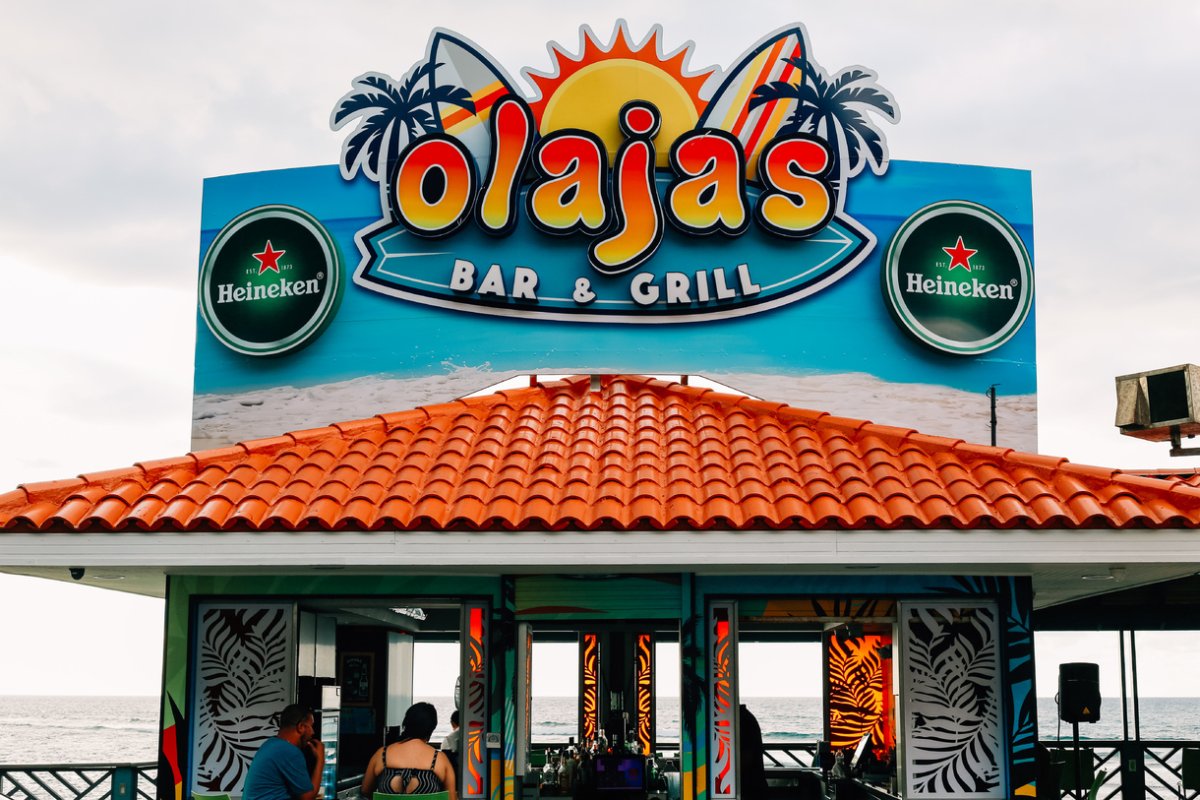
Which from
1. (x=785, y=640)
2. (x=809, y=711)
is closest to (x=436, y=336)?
(x=785, y=640)

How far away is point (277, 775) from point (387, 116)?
6.58 m

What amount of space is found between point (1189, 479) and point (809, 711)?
84.9 metres

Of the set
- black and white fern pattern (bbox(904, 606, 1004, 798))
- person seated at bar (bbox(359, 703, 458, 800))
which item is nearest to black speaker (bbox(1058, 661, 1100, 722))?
black and white fern pattern (bbox(904, 606, 1004, 798))

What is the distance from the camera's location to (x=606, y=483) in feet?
29.1

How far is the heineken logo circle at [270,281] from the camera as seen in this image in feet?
39.4

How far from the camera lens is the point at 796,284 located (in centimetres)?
1172

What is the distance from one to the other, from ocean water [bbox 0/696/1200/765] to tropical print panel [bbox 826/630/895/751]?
32038mm

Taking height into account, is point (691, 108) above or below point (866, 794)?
above

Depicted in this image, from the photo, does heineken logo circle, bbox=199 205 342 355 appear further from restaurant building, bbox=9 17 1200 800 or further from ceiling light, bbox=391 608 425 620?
ceiling light, bbox=391 608 425 620

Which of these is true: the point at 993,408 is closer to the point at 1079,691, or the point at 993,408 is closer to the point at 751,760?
the point at 1079,691

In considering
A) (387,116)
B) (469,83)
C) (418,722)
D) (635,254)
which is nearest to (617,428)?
(635,254)

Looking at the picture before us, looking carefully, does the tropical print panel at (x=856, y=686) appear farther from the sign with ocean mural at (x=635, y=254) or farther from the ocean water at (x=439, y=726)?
the ocean water at (x=439, y=726)

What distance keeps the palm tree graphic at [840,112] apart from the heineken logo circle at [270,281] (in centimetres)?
439

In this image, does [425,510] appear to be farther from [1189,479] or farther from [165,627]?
[1189,479]
